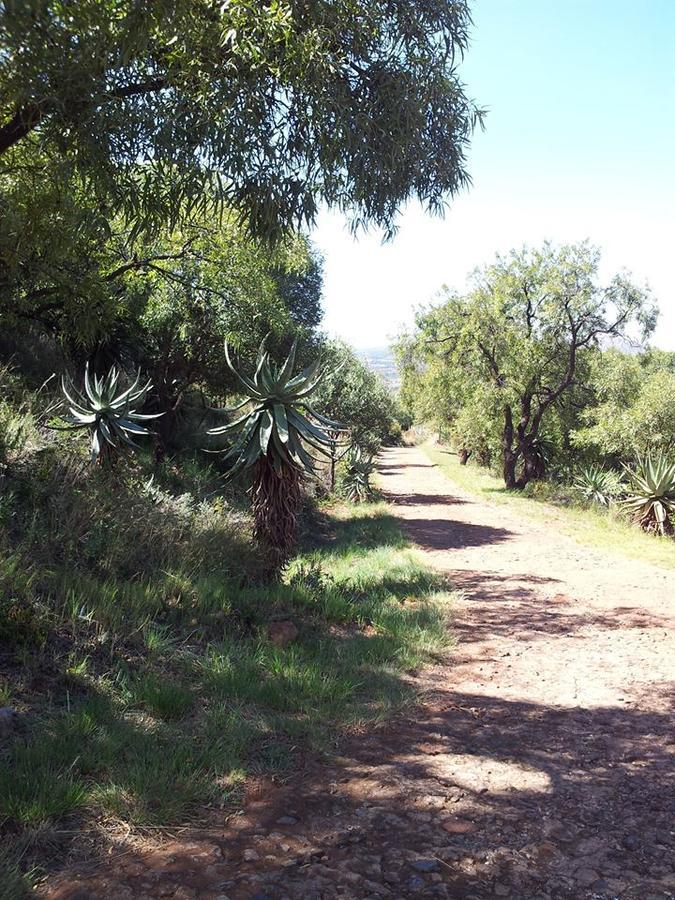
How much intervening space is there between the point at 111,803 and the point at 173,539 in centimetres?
465

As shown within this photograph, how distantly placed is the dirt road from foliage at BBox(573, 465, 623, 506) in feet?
55.2

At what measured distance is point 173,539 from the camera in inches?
302

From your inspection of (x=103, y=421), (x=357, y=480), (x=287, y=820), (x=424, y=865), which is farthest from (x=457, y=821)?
(x=357, y=480)

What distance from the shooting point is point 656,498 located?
56.6 ft

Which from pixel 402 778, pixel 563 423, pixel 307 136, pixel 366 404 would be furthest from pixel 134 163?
pixel 563 423

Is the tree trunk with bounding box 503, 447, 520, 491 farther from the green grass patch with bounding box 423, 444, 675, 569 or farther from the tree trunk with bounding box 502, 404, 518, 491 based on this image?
the green grass patch with bounding box 423, 444, 675, 569

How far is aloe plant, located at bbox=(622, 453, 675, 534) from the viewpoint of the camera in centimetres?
1706

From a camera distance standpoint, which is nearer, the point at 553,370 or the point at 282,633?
the point at 282,633

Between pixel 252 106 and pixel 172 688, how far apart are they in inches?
173

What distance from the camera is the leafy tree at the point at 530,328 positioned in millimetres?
21641

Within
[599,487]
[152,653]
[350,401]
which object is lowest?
[152,653]

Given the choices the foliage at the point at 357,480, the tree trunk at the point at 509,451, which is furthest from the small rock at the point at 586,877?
the tree trunk at the point at 509,451

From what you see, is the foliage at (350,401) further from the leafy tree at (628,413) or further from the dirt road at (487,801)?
the dirt road at (487,801)

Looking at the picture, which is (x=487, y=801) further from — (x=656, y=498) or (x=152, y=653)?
(x=656, y=498)
